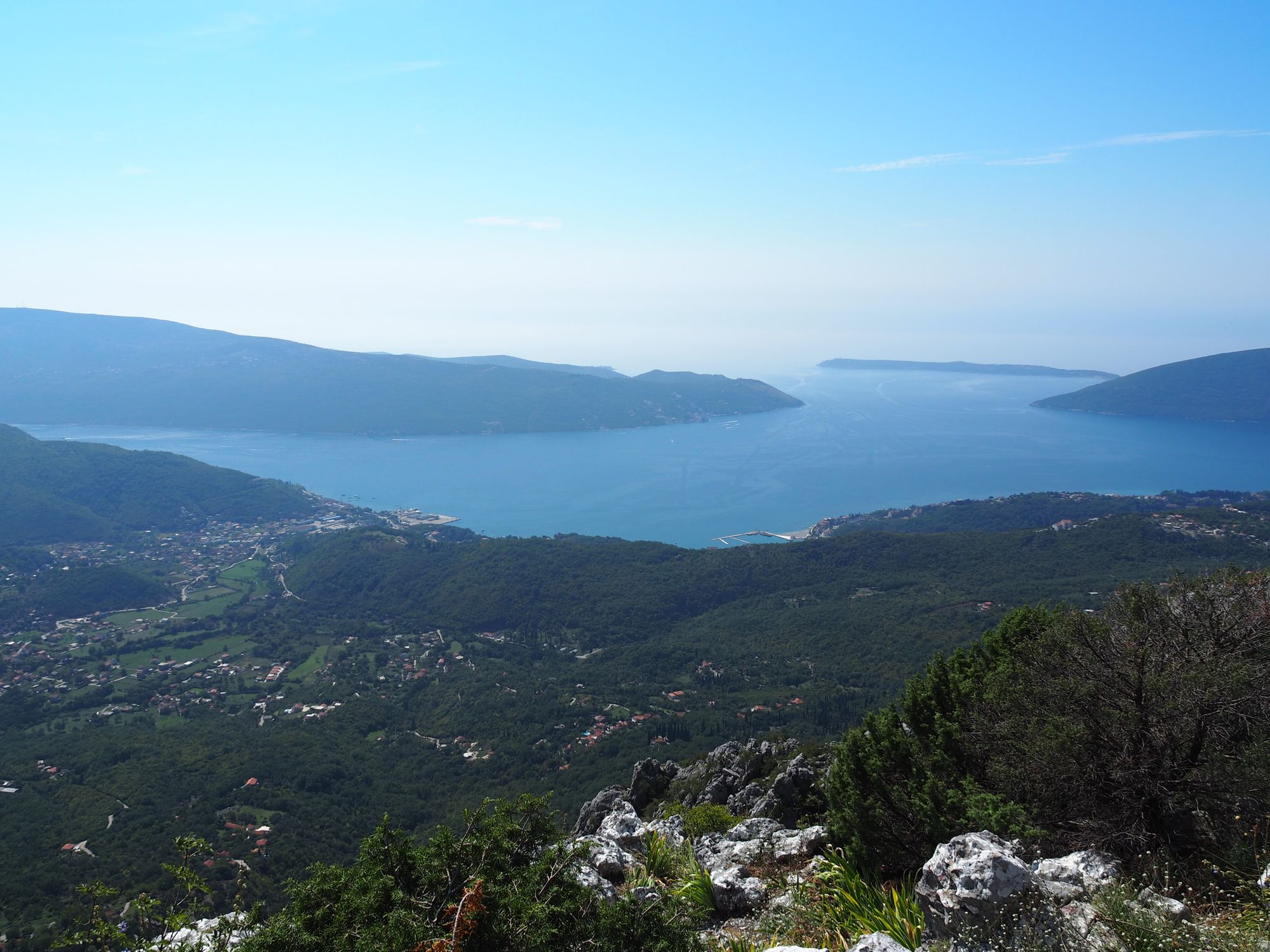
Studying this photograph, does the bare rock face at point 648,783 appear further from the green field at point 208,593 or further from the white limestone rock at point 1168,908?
the green field at point 208,593

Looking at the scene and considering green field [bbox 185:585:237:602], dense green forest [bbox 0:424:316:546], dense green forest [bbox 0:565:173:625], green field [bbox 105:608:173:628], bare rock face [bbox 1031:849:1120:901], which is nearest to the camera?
bare rock face [bbox 1031:849:1120:901]

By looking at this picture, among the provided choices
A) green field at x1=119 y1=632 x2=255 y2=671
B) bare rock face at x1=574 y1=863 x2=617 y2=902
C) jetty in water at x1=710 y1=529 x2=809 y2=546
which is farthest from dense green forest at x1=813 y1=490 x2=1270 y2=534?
bare rock face at x1=574 y1=863 x2=617 y2=902

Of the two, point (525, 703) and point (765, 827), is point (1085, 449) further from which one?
point (765, 827)

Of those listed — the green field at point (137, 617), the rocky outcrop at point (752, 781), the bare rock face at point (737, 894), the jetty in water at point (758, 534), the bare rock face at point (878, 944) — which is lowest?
the green field at point (137, 617)

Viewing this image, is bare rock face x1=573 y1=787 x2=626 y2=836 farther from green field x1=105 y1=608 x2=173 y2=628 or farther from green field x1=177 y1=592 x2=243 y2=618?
green field x1=105 y1=608 x2=173 y2=628

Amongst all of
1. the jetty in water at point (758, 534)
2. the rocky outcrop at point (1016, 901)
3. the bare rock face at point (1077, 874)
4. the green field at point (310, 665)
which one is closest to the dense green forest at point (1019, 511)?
the jetty in water at point (758, 534)

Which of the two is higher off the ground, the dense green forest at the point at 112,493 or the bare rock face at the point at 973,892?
the bare rock face at the point at 973,892

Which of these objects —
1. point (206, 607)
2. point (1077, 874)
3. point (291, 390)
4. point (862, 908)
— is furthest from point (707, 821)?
point (291, 390)
